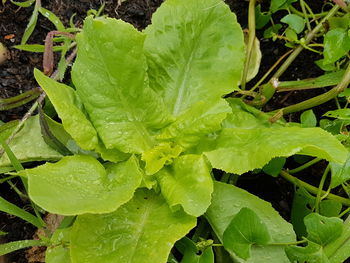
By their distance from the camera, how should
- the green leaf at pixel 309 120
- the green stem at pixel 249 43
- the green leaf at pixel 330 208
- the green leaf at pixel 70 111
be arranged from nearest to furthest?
the green leaf at pixel 70 111, the green leaf at pixel 330 208, the green leaf at pixel 309 120, the green stem at pixel 249 43

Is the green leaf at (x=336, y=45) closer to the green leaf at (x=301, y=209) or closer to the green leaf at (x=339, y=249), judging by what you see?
the green leaf at (x=301, y=209)

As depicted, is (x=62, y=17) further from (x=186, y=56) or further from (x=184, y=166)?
(x=184, y=166)

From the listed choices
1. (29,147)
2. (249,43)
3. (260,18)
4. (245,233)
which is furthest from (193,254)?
(260,18)

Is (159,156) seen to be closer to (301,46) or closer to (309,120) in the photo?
(309,120)

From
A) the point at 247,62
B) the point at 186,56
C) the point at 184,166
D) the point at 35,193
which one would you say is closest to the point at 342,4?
the point at 247,62

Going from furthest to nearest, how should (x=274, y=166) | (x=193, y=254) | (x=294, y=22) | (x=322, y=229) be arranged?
(x=294, y=22), (x=274, y=166), (x=193, y=254), (x=322, y=229)

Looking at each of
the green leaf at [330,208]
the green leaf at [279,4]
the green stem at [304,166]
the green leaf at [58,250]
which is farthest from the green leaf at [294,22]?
the green leaf at [58,250]
